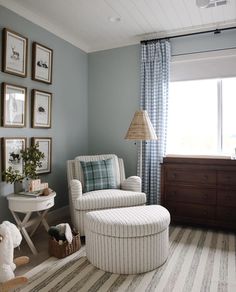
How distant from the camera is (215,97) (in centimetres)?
358

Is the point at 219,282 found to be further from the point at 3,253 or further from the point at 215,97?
the point at 215,97

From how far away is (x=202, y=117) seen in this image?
367 centimetres

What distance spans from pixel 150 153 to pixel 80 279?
2027 millimetres

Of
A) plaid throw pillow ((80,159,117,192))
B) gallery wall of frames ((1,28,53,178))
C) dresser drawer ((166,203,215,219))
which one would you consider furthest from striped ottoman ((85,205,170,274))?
gallery wall of frames ((1,28,53,178))

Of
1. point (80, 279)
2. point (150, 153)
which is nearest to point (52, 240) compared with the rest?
point (80, 279)

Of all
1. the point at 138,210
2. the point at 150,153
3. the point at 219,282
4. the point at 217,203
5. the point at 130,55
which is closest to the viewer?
the point at 219,282

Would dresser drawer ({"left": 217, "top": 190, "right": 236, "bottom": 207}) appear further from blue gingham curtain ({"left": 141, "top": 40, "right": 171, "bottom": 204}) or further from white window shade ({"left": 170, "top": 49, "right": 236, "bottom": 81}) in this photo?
white window shade ({"left": 170, "top": 49, "right": 236, "bottom": 81})

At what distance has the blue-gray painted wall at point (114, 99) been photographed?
3920 millimetres

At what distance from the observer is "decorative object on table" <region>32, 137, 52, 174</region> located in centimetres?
321

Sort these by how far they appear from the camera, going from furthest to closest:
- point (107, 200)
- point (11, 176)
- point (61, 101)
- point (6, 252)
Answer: point (61, 101)
point (107, 200)
point (11, 176)
point (6, 252)

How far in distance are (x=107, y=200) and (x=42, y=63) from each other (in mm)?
1873

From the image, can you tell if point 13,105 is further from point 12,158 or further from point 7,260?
point 7,260

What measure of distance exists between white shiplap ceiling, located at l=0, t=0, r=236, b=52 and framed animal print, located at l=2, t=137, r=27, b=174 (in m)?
1.43

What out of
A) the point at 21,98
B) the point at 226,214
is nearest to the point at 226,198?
the point at 226,214
